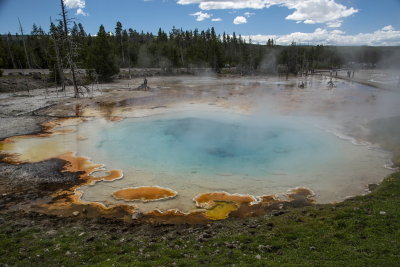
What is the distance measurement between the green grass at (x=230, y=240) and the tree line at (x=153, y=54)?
29936mm

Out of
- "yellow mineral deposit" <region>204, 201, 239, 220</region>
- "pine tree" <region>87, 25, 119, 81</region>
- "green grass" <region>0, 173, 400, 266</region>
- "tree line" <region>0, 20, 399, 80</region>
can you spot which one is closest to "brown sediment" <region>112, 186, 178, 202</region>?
"yellow mineral deposit" <region>204, 201, 239, 220</region>

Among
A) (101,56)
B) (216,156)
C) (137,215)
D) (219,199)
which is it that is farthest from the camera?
(101,56)

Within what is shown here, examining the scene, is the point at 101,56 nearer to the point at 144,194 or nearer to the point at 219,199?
Result: the point at 144,194

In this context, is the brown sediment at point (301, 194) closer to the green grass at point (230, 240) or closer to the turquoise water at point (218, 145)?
the green grass at point (230, 240)

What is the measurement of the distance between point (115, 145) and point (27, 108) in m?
12.0

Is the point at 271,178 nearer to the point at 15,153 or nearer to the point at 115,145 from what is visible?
the point at 115,145

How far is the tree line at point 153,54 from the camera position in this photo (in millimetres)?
42688

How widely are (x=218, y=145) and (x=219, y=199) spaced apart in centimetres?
580

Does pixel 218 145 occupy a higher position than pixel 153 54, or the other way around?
pixel 153 54

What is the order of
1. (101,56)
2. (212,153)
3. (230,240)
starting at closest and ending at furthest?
(230,240)
(212,153)
(101,56)

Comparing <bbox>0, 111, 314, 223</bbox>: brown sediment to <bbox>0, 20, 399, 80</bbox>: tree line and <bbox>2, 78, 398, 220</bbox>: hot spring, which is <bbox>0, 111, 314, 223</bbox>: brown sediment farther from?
<bbox>0, 20, 399, 80</bbox>: tree line

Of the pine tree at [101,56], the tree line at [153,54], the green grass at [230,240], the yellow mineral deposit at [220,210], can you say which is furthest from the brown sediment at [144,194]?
the pine tree at [101,56]

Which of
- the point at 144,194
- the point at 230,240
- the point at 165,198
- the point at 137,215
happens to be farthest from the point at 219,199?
the point at 230,240

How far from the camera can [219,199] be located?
30.5 ft
